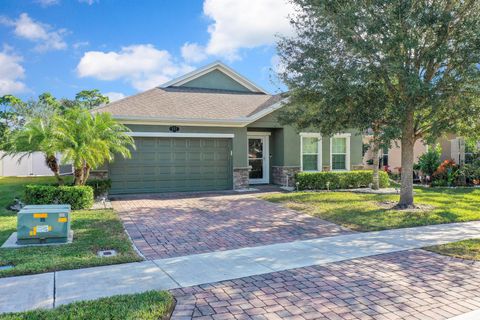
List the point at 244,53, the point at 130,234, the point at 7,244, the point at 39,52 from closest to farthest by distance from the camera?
the point at 7,244
the point at 130,234
the point at 244,53
the point at 39,52

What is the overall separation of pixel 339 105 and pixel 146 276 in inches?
276

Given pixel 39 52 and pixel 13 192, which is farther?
pixel 39 52

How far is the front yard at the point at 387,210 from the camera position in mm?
8445

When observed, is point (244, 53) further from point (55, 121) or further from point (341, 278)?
point (341, 278)

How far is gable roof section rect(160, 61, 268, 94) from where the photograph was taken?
1853cm

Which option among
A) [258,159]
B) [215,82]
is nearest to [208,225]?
[258,159]

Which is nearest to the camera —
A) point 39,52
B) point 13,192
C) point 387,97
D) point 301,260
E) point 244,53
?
point 301,260

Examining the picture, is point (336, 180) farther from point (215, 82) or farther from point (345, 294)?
point (345, 294)

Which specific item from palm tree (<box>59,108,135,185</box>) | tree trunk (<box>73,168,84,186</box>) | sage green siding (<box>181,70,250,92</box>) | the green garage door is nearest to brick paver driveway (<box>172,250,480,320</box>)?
palm tree (<box>59,108,135,185</box>)

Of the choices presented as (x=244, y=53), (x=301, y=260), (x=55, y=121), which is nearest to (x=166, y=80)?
(x=244, y=53)

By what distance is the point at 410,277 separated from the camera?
530 centimetres

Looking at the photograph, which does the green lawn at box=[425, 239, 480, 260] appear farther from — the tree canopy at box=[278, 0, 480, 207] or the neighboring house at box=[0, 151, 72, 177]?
the neighboring house at box=[0, 151, 72, 177]

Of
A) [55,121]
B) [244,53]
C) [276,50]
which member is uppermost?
[244,53]

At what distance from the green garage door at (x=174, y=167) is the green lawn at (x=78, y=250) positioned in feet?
15.3
